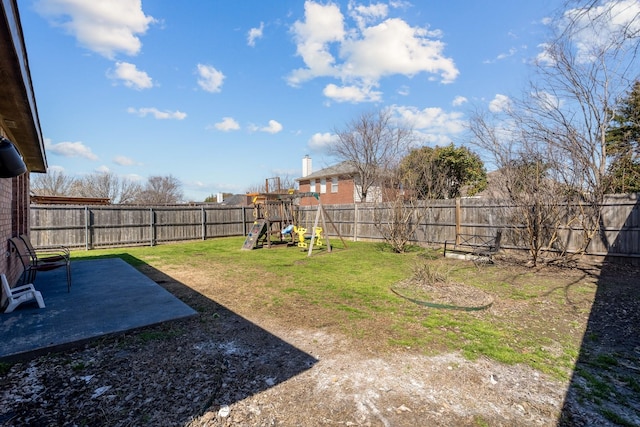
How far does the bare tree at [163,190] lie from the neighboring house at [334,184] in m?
21.9

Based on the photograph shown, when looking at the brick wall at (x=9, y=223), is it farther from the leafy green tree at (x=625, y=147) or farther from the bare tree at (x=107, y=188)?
the bare tree at (x=107, y=188)

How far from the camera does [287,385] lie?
266 cm

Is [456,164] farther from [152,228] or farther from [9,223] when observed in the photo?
[9,223]

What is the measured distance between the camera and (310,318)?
4.41 metres

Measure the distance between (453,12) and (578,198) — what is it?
20.0 feet

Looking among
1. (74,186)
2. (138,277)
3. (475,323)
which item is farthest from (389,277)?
(74,186)

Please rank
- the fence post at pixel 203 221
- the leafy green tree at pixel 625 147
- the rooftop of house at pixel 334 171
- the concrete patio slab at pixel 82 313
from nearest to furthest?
the concrete patio slab at pixel 82 313 → the leafy green tree at pixel 625 147 → the fence post at pixel 203 221 → the rooftop of house at pixel 334 171

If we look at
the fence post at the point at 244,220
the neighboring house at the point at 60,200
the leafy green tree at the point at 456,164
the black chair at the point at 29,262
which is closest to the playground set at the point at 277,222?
the fence post at the point at 244,220

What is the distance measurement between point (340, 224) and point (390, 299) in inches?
433

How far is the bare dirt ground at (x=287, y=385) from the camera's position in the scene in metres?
2.22

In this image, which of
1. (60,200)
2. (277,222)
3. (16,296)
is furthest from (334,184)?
(16,296)

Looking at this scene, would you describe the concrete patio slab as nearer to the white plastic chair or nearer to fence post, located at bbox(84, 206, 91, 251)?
the white plastic chair

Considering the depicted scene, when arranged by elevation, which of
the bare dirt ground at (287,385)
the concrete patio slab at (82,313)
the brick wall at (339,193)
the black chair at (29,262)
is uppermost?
A: the brick wall at (339,193)

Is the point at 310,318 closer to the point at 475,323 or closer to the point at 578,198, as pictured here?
the point at 475,323
